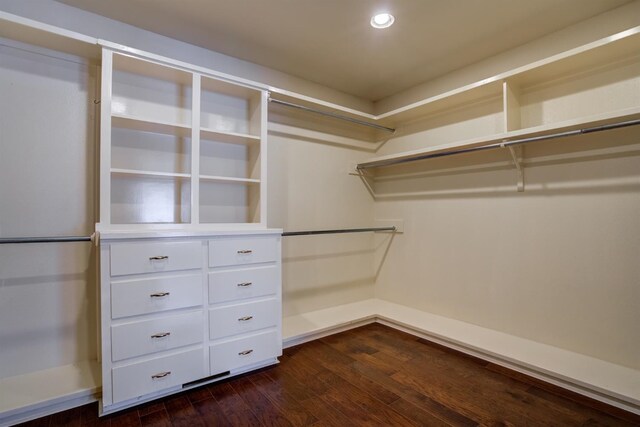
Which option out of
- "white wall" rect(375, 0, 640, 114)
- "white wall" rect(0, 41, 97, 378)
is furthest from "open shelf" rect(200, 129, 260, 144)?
"white wall" rect(375, 0, 640, 114)

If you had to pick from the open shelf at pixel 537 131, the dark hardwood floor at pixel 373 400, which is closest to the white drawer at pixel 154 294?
the dark hardwood floor at pixel 373 400

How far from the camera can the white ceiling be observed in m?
2.01

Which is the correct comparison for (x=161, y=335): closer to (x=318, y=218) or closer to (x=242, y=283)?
(x=242, y=283)

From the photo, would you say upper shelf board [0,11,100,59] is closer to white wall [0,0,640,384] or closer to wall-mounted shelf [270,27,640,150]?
white wall [0,0,640,384]

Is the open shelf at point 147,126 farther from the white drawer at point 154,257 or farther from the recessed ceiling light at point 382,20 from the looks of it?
the recessed ceiling light at point 382,20

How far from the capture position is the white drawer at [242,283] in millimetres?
2027

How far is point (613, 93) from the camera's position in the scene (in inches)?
80.7

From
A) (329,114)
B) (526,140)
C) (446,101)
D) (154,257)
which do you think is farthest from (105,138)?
(526,140)

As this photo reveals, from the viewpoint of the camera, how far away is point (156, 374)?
1.81m

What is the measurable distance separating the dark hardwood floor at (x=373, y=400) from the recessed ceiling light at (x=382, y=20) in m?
2.39

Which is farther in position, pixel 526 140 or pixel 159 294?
pixel 526 140

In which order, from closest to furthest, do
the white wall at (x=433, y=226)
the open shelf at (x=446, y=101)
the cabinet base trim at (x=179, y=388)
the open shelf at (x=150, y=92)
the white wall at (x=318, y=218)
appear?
1. the cabinet base trim at (x=179, y=388)
2. the white wall at (x=433, y=226)
3. the open shelf at (x=150, y=92)
4. the open shelf at (x=446, y=101)
5. the white wall at (x=318, y=218)

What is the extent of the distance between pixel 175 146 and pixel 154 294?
3.61ft

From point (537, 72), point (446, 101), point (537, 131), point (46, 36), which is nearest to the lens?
point (46, 36)
